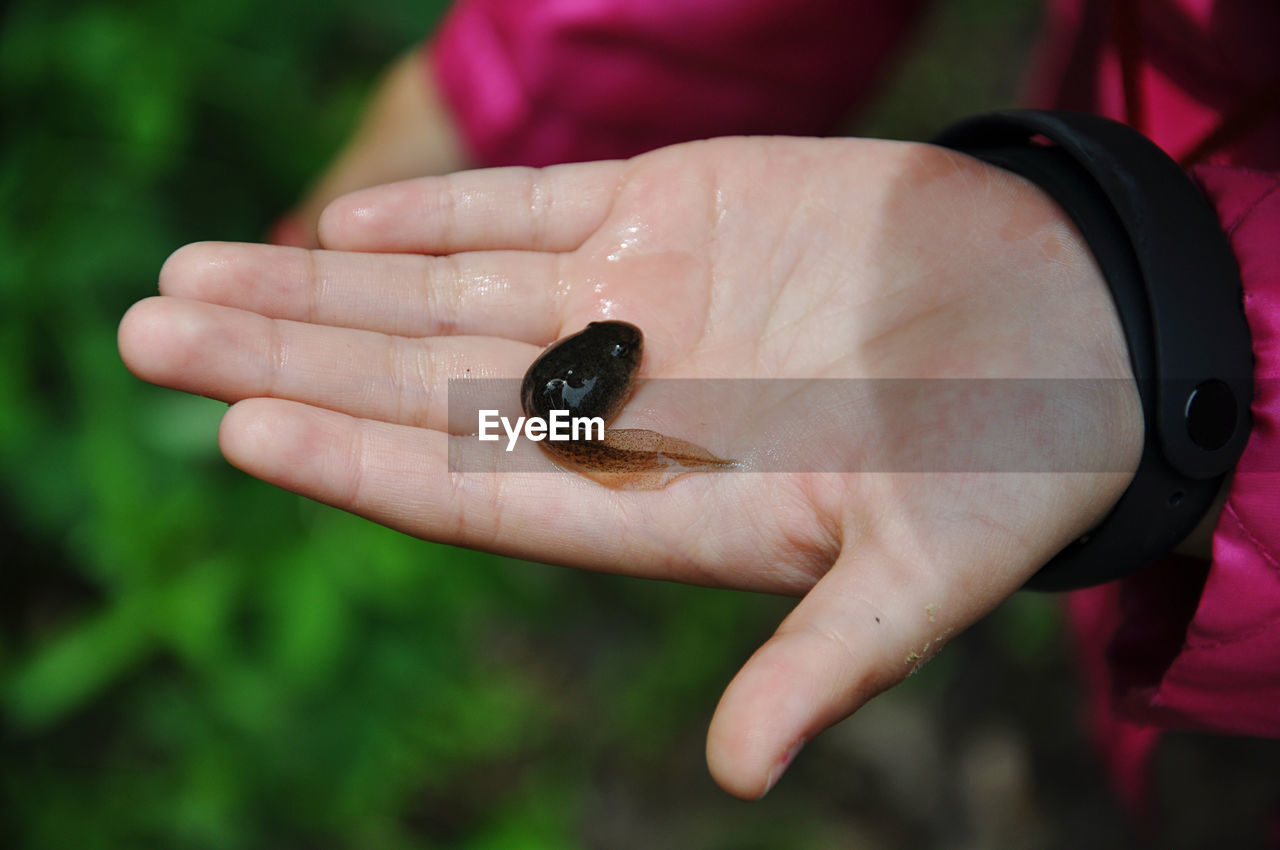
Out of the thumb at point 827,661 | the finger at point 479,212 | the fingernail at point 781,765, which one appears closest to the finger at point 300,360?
the finger at point 479,212

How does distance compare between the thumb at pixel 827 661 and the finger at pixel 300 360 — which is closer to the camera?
the thumb at pixel 827 661

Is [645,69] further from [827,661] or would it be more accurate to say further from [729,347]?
[827,661]

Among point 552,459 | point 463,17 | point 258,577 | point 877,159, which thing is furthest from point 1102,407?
point 258,577

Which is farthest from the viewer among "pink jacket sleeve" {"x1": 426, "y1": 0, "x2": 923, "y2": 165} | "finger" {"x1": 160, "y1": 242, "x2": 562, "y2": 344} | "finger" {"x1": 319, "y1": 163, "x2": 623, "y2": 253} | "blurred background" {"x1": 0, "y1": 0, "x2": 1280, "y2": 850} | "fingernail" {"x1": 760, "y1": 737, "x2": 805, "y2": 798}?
"blurred background" {"x1": 0, "y1": 0, "x2": 1280, "y2": 850}

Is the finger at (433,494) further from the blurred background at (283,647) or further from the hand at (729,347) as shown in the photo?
the blurred background at (283,647)

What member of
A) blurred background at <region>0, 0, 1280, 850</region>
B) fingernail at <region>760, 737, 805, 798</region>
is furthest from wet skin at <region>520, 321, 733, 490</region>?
blurred background at <region>0, 0, 1280, 850</region>

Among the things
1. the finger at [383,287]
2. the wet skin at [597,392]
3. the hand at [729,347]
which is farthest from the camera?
the wet skin at [597,392]

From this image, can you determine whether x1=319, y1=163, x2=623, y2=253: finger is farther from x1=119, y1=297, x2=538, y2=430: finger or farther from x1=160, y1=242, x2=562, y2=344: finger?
x1=119, y1=297, x2=538, y2=430: finger

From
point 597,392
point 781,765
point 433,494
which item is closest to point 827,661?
point 781,765
